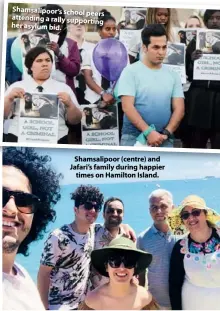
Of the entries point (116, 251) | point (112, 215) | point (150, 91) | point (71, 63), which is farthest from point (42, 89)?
A: point (116, 251)

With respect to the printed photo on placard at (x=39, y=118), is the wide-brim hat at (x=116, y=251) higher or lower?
lower

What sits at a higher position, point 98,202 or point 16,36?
point 16,36

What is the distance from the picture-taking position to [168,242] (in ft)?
5.45

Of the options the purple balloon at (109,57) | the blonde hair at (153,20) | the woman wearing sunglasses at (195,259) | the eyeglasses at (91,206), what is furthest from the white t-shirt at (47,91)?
the woman wearing sunglasses at (195,259)

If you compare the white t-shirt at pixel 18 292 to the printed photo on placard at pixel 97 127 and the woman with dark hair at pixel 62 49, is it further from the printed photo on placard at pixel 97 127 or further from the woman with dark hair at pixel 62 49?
the woman with dark hair at pixel 62 49

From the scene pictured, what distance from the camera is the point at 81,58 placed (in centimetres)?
169

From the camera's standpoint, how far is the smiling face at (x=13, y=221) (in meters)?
1.62

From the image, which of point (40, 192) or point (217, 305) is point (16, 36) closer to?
point (40, 192)

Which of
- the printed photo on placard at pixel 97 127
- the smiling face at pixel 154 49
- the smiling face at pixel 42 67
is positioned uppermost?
the smiling face at pixel 154 49

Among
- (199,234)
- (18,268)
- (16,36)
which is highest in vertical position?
(16,36)

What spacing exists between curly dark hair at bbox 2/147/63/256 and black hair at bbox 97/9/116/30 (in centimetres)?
44

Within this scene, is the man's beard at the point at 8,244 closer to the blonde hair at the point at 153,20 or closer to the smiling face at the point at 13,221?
the smiling face at the point at 13,221

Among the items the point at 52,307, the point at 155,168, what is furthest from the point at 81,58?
the point at 52,307

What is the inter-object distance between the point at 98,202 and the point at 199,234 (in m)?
0.32
